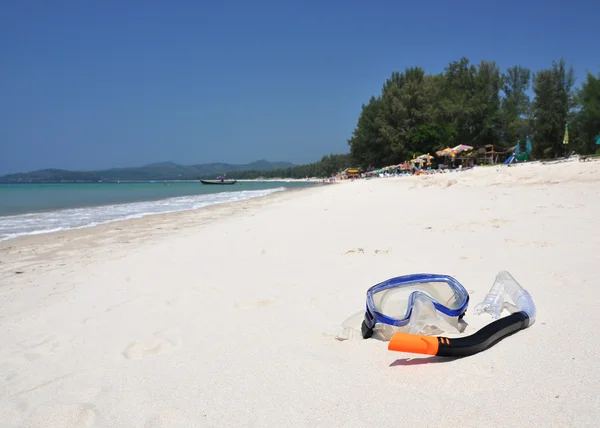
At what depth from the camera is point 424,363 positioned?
5.67ft

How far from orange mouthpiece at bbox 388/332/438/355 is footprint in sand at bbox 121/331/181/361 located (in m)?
1.30

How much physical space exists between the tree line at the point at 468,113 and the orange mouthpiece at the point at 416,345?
35.3 m

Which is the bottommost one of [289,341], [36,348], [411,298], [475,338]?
[36,348]

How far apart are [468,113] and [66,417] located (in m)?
47.6

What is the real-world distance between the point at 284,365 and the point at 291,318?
63 cm

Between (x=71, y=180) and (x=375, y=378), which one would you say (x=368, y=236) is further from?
(x=71, y=180)

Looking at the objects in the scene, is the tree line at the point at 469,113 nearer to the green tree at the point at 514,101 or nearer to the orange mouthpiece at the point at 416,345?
the green tree at the point at 514,101

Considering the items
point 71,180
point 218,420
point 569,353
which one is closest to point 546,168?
point 569,353

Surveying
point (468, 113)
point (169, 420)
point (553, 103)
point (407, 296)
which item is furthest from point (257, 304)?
point (468, 113)

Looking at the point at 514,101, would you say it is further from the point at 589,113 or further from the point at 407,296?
the point at 407,296

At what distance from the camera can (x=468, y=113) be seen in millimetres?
42875

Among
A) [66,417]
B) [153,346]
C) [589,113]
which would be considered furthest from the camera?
[589,113]

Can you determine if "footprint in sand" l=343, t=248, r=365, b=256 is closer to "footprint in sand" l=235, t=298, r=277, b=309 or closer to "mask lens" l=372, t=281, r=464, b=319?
"footprint in sand" l=235, t=298, r=277, b=309

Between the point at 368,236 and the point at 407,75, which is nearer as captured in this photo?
the point at 368,236
